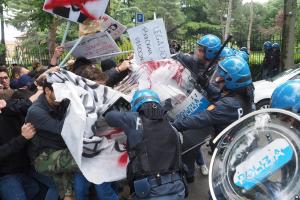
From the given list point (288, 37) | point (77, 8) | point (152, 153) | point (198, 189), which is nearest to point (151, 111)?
point (152, 153)

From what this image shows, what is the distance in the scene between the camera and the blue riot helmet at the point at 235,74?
12.3ft

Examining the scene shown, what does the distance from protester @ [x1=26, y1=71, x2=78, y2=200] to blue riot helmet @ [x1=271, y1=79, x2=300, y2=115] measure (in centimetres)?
179

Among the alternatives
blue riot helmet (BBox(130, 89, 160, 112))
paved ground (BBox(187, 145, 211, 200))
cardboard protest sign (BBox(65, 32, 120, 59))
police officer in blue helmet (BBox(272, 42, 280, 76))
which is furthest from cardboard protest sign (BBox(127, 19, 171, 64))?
police officer in blue helmet (BBox(272, 42, 280, 76))

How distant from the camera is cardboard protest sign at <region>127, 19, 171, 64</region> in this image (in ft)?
13.4

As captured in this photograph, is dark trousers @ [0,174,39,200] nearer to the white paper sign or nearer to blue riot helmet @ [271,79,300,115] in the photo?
the white paper sign

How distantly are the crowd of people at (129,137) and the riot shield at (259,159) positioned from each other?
479mm

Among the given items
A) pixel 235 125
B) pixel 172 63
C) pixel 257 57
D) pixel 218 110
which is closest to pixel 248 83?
pixel 218 110

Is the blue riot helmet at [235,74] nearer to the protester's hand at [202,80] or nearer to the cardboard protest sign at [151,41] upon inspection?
the protester's hand at [202,80]

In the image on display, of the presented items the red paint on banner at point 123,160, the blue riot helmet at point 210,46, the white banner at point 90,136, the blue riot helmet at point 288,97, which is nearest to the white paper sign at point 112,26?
the blue riot helmet at point 210,46

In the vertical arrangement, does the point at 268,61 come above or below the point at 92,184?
below

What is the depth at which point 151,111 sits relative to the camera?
3.02 meters

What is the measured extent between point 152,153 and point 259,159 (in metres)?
1.02

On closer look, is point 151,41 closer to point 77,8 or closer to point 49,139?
point 77,8

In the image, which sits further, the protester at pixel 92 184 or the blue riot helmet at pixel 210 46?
the blue riot helmet at pixel 210 46
